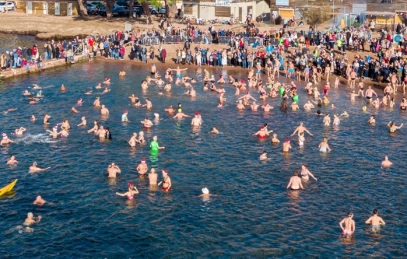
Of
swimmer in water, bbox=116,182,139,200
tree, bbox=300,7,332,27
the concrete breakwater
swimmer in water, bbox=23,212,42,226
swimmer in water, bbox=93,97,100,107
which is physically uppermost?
tree, bbox=300,7,332,27

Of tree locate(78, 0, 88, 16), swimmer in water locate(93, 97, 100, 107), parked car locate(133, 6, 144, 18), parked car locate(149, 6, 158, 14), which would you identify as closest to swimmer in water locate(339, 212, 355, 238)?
swimmer in water locate(93, 97, 100, 107)

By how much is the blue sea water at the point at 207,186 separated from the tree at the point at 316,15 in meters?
30.3

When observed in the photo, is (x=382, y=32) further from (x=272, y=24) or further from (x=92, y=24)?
(x=92, y=24)

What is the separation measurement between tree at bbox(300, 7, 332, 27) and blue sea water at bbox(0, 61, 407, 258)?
30.3 metres

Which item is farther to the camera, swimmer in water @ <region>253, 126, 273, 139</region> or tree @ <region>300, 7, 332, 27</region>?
tree @ <region>300, 7, 332, 27</region>

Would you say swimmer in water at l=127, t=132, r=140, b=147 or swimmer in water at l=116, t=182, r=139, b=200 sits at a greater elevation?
swimmer in water at l=127, t=132, r=140, b=147

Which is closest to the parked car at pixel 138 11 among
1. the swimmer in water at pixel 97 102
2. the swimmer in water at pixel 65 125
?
the swimmer in water at pixel 97 102

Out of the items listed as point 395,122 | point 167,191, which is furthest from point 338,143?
point 167,191

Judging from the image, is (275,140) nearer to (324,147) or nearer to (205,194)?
(324,147)

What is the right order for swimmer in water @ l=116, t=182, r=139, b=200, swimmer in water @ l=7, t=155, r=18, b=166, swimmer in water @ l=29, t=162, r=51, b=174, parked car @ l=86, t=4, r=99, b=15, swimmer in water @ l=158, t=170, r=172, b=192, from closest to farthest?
swimmer in water @ l=116, t=182, r=139, b=200 → swimmer in water @ l=158, t=170, r=172, b=192 → swimmer in water @ l=29, t=162, r=51, b=174 → swimmer in water @ l=7, t=155, r=18, b=166 → parked car @ l=86, t=4, r=99, b=15

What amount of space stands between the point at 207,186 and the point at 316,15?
2045 inches

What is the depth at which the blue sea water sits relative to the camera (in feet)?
105

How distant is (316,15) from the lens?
85312 mm

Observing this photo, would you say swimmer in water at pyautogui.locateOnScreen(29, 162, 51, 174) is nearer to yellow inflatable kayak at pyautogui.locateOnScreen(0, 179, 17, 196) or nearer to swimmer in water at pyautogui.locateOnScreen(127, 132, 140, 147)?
yellow inflatable kayak at pyautogui.locateOnScreen(0, 179, 17, 196)
